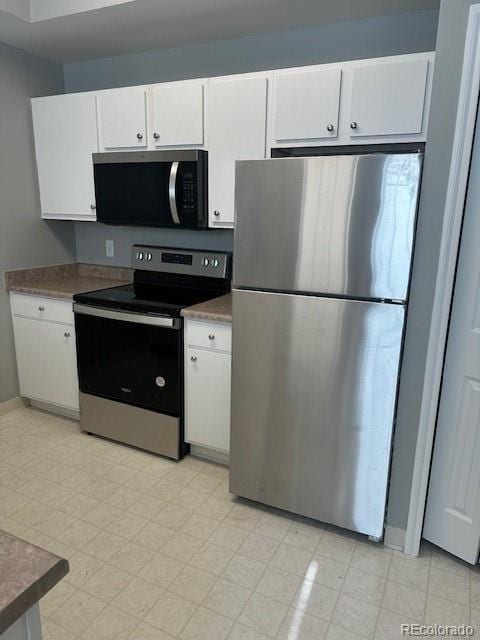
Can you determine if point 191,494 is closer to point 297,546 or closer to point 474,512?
point 297,546

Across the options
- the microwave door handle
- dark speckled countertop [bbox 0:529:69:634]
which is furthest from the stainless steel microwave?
dark speckled countertop [bbox 0:529:69:634]

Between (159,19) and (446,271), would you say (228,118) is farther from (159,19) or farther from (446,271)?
(446,271)

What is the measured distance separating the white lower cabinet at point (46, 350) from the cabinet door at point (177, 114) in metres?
1.14

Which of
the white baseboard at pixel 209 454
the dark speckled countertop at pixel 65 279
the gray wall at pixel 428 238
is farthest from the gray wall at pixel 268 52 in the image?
the white baseboard at pixel 209 454

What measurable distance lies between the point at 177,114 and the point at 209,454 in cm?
189

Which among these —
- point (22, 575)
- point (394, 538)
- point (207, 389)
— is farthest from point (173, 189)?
point (22, 575)

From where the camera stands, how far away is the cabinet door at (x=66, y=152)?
9.14 ft

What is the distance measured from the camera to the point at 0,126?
2805mm

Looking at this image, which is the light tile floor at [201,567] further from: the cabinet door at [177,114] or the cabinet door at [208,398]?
the cabinet door at [177,114]

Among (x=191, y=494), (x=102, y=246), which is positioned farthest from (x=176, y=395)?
(x=102, y=246)

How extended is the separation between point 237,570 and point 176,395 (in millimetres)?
941

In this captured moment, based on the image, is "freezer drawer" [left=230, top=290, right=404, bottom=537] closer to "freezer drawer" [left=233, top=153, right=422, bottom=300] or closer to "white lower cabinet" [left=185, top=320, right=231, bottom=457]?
"freezer drawer" [left=233, top=153, right=422, bottom=300]

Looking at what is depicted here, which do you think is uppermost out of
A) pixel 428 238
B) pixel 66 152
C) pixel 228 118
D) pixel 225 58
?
pixel 225 58

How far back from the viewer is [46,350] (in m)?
2.95
